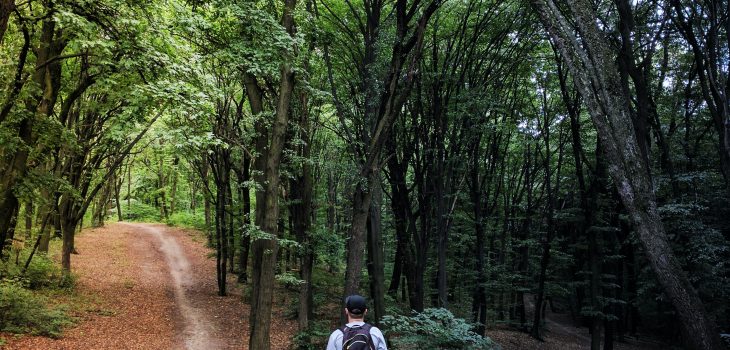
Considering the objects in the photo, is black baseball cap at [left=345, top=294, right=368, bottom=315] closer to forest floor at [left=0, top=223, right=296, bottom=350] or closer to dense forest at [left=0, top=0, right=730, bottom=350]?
dense forest at [left=0, top=0, right=730, bottom=350]

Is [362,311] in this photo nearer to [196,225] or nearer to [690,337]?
[690,337]

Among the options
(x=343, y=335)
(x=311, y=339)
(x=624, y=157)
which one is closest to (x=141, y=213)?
(x=311, y=339)

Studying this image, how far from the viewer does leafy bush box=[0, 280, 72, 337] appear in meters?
10.4

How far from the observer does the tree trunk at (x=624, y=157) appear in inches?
222

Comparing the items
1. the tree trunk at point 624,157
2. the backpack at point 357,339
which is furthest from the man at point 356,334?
the tree trunk at point 624,157

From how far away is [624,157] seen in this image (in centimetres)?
586

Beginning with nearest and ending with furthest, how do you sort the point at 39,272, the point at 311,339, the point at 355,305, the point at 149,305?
the point at 355,305, the point at 311,339, the point at 39,272, the point at 149,305

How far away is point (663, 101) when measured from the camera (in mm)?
18281

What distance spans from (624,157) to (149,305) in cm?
1737

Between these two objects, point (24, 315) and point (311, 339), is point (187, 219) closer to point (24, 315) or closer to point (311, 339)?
point (24, 315)

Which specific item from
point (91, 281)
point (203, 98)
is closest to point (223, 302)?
point (91, 281)

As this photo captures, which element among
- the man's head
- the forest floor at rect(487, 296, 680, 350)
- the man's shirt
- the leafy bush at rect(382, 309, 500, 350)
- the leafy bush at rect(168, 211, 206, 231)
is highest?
the man's head

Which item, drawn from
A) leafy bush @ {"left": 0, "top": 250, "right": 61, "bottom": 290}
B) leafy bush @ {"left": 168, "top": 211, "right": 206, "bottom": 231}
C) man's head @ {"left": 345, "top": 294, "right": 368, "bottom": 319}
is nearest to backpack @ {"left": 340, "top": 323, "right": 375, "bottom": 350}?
man's head @ {"left": 345, "top": 294, "right": 368, "bottom": 319}

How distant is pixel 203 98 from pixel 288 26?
2.68 m
